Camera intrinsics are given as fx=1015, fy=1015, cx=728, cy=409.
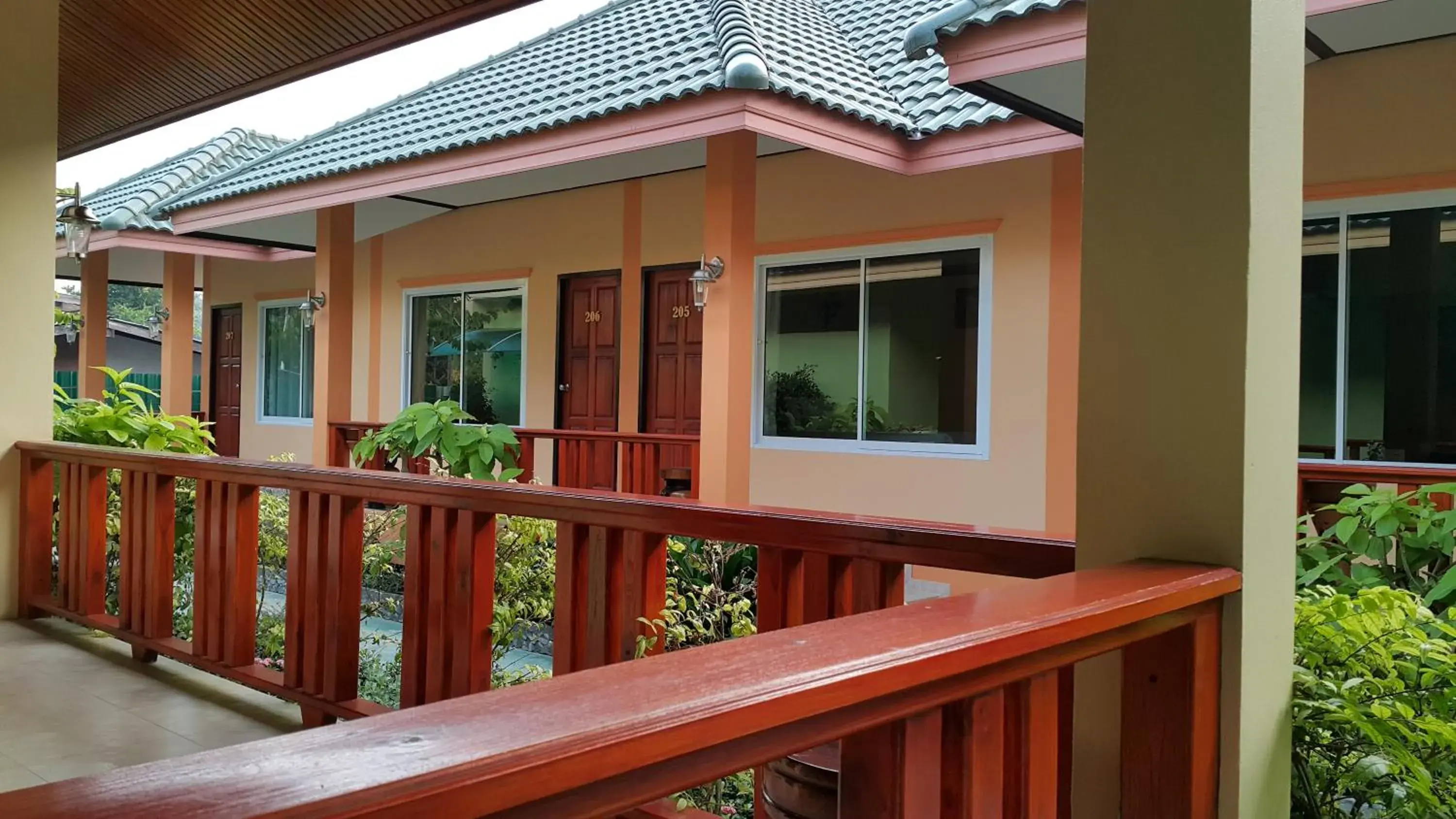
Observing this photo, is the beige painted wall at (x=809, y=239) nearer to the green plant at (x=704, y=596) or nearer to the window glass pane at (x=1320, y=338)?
the window glass pane at (x=1320, y=338)

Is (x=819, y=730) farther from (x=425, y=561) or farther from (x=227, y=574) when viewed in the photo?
(x=227, y=574)

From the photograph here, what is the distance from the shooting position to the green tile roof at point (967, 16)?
455 cm

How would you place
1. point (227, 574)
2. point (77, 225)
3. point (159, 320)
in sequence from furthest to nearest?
1. point (159, 320)
2. point (77, 225)
3. point (227, 574)

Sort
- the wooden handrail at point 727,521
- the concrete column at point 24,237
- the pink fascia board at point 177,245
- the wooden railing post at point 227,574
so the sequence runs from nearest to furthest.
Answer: the wooden handrail at point 727,521
the wooden railing post at point 227,574
the concrete column at point 24,237
the pink fascia board at point 177,245

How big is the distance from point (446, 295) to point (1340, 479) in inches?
339

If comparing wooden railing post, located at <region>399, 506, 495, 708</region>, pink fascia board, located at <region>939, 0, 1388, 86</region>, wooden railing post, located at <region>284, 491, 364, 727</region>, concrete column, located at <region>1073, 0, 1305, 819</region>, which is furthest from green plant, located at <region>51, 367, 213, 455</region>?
concrete column, located at <region>1073, 0, 1305, 819</region>

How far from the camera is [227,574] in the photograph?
3.67 m

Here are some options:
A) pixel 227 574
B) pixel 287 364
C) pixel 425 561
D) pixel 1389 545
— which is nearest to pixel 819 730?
pixel 425 561

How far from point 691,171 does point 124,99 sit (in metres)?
4.24

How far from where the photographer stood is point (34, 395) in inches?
199

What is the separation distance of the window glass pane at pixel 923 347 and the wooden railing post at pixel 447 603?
4.97 metres

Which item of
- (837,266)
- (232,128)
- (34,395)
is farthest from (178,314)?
(837,266)

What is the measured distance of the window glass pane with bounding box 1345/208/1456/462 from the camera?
5.36 m

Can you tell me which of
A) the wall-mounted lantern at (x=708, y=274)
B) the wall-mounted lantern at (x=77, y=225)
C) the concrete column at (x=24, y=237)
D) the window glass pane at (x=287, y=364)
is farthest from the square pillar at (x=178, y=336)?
the wall-mounted lantern at (x=708, y=274)
